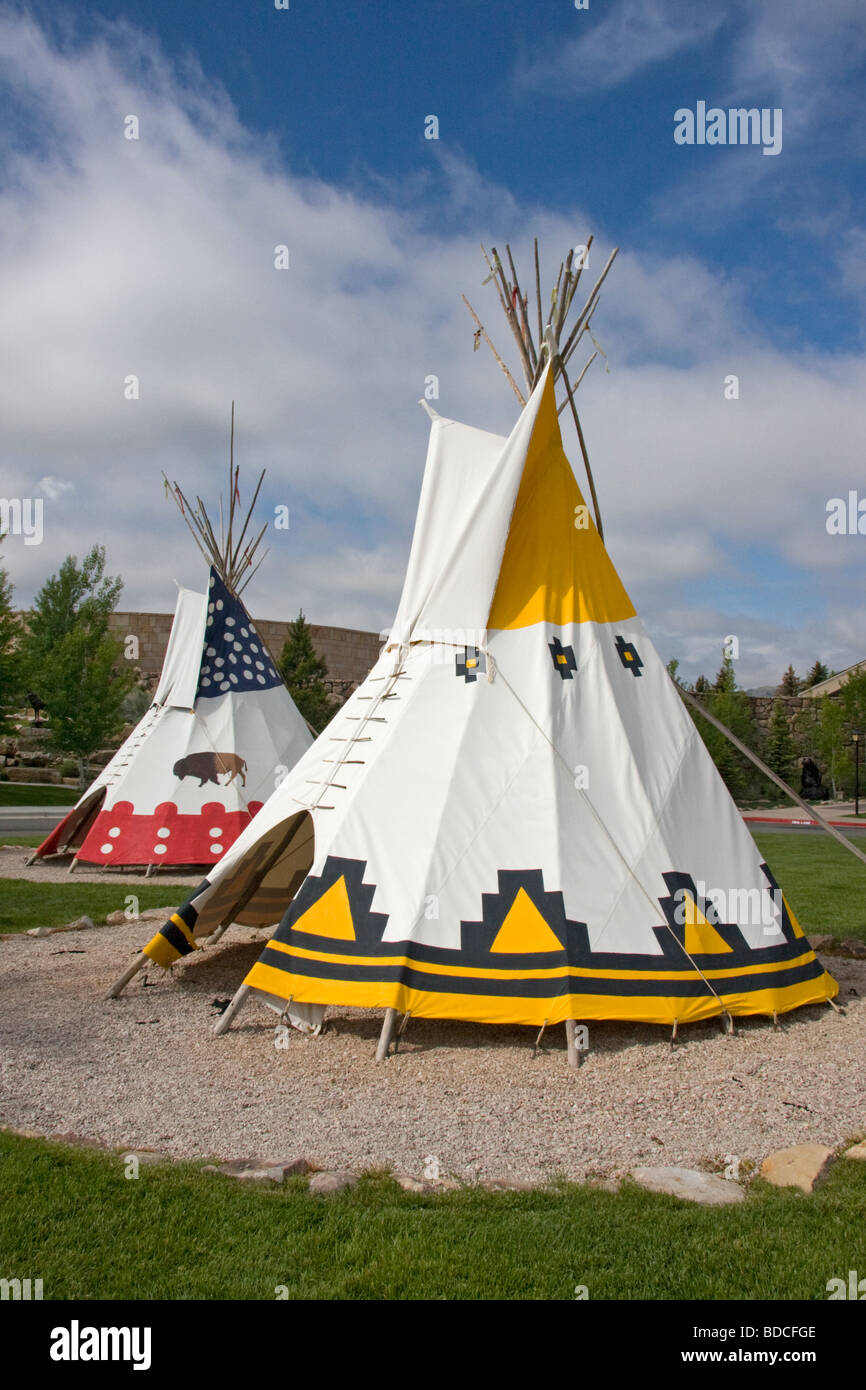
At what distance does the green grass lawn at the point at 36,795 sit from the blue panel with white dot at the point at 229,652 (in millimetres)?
14707

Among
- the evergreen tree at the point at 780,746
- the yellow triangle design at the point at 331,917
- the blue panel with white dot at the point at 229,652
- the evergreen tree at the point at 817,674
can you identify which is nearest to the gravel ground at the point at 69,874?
the blue panel with white dot at the point at 229,652

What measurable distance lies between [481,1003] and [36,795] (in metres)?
26.2

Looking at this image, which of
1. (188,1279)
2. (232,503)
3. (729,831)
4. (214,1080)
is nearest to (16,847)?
(232,503)

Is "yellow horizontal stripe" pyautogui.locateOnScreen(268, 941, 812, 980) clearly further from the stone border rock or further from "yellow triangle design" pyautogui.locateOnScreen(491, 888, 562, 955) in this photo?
the stone border rock

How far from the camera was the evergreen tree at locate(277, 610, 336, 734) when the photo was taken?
102 feet

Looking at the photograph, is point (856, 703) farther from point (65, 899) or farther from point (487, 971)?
point (487, 971)

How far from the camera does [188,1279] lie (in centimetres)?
313

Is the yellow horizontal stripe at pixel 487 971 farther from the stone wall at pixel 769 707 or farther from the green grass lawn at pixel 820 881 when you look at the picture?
the stone wall at pixel 769 707

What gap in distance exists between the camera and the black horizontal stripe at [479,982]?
5.53m

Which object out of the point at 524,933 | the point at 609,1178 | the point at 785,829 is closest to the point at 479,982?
the point at 524,933

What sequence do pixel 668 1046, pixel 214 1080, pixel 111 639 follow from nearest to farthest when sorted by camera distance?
pixel 214 1080, pixel 668 1046, pixel 111 639

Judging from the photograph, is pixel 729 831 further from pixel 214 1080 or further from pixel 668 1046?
pixel 214 1080

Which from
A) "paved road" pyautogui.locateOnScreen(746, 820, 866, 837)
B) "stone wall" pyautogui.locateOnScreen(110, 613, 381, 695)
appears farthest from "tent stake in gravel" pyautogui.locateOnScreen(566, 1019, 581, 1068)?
"stone wall" pyautogui.locateOnScreen(110, 613, 381, 695)

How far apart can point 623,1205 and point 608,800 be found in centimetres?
292
